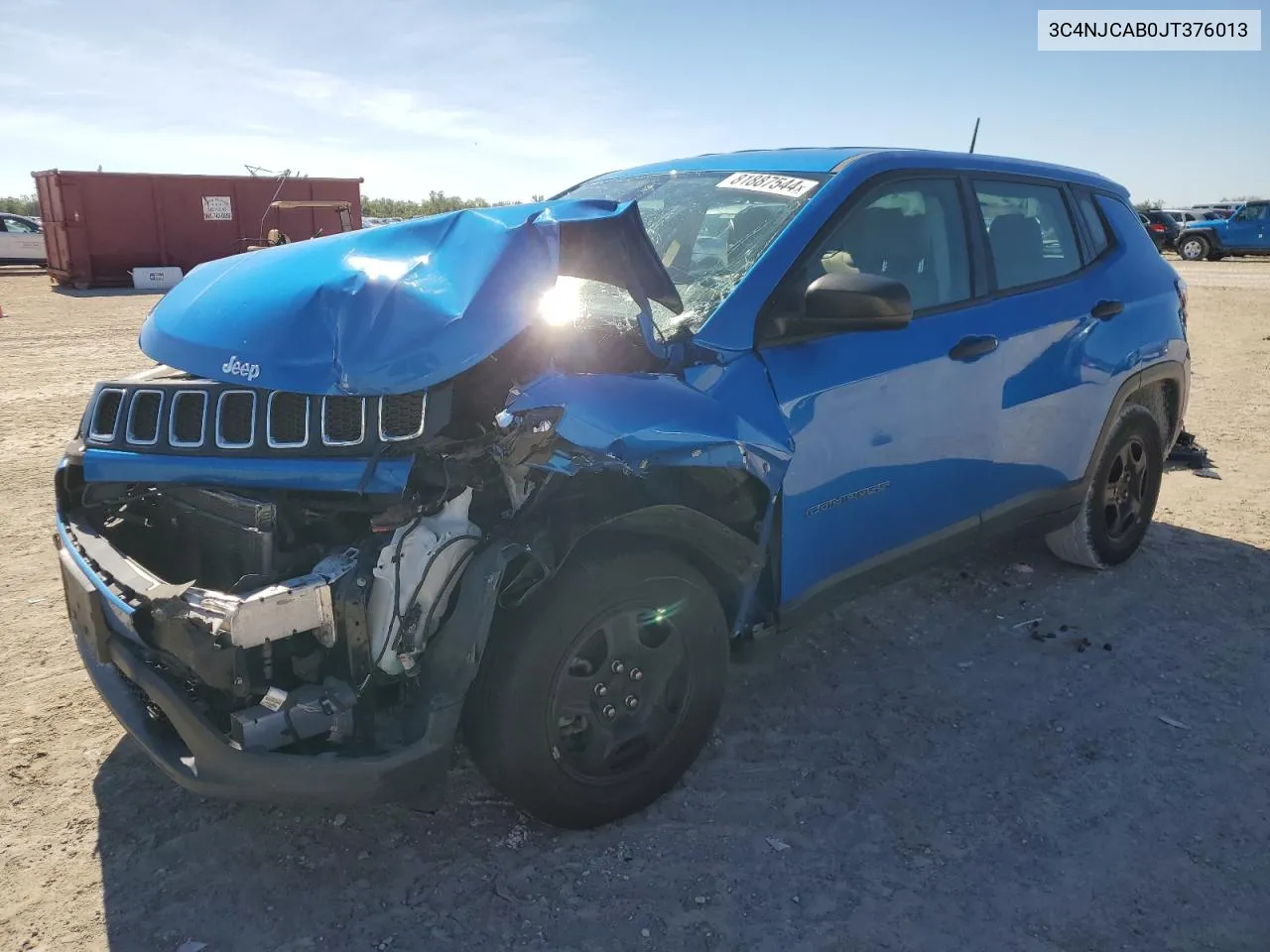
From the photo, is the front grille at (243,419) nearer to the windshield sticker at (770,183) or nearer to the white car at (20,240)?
the windshield sticker at (770,183)

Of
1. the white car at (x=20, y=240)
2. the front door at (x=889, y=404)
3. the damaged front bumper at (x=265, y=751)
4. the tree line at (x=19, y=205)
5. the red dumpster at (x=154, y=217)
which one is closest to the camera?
the damaged front bumper at (x=265, y=751)

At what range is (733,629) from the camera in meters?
3.04

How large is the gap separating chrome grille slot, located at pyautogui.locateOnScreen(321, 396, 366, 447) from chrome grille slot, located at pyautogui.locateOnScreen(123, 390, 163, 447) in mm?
557

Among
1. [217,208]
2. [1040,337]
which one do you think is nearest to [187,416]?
[1040,337]

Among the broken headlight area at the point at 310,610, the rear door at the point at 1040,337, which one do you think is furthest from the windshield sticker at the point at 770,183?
the broken headlight area at the point at 310,610

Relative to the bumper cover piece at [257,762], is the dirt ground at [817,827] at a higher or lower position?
lower

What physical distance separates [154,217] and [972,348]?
74.7 ft

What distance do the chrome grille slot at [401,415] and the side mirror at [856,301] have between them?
1.25 m

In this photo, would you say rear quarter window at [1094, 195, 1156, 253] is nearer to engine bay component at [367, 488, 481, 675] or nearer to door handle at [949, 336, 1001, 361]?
door handle at [949, 336, 1001, 361]

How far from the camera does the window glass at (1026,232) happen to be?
12.7 ft

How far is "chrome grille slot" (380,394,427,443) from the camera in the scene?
2.40 meters

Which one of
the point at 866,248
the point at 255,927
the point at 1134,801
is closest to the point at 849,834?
the point at 1134,801

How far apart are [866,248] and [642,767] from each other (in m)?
1.95

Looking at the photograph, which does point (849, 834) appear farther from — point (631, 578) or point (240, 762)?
point (240, 762)
